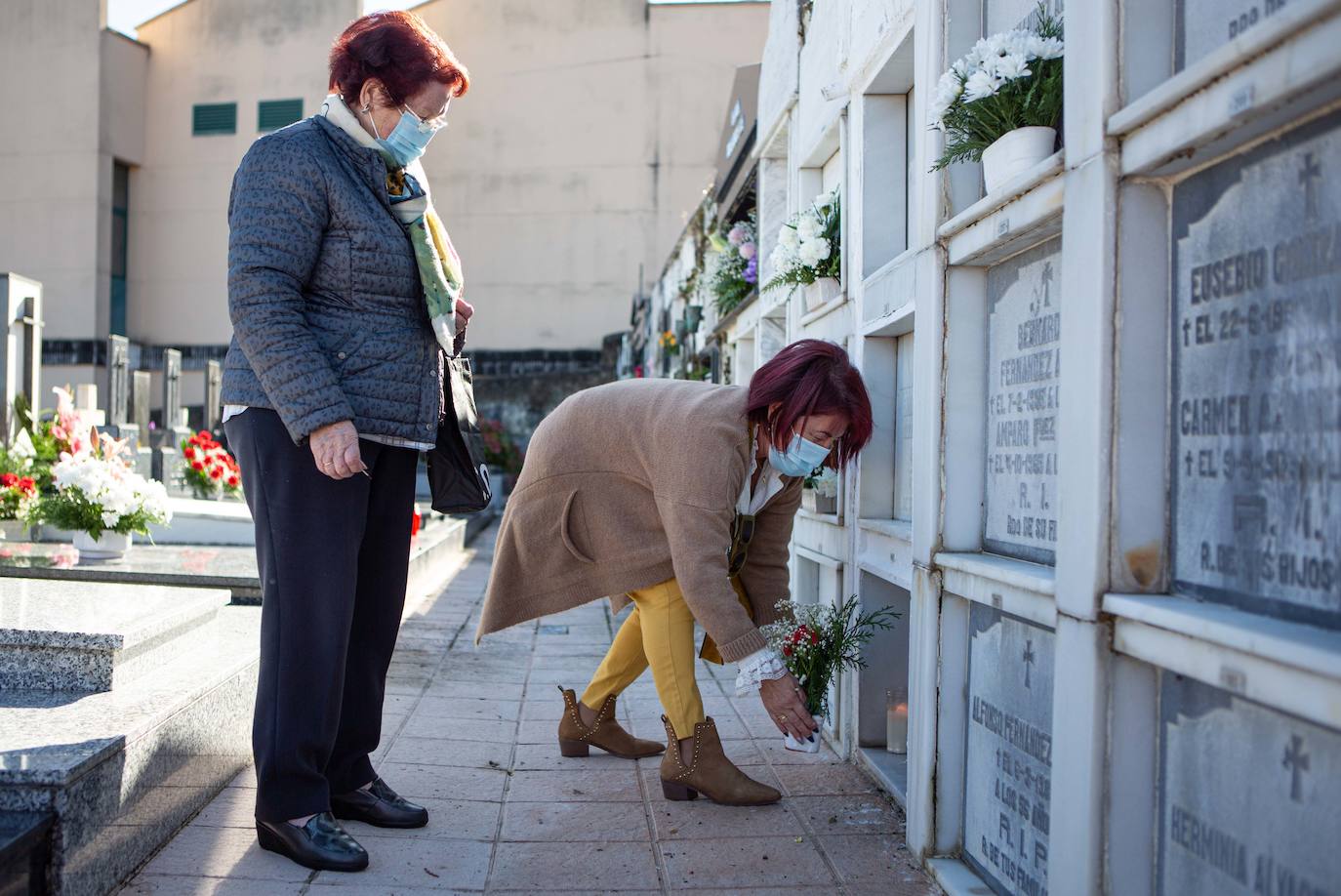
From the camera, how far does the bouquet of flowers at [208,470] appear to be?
27.8ft

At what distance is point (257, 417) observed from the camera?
2.49 meters

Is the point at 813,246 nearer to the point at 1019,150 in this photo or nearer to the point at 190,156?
the point at 1019,150

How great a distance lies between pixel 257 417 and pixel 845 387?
1.38m

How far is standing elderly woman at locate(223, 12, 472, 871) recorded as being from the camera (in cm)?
243

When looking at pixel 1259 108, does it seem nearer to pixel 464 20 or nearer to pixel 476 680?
pixel 476 680

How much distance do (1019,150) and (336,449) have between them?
4.97 feet

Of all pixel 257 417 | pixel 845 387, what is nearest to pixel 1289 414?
pixel 845 387

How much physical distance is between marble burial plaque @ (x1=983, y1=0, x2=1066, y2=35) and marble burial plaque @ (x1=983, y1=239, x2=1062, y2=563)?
1.70 feet

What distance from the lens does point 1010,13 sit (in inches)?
104

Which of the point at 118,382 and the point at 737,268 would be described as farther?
the point at 118,382

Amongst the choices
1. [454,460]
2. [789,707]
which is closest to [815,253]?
[454,460]

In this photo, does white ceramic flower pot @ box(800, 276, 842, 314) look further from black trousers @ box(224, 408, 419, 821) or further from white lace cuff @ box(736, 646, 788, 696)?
black trousers @ box(224, 408, 419, 821)

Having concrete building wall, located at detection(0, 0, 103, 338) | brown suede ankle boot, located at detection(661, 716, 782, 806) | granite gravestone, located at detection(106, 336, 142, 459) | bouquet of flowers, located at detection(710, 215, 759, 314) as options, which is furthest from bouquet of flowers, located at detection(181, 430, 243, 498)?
concrete building wall, located at detection(0, 0, 103, 338)

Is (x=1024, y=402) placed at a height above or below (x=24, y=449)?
above
